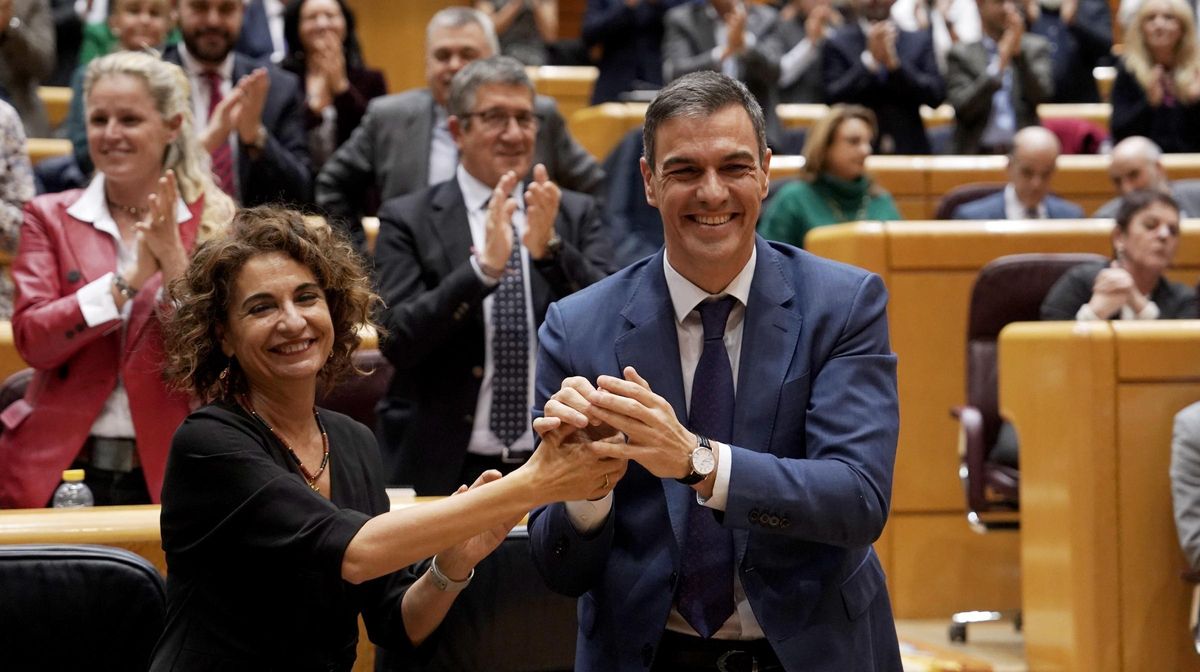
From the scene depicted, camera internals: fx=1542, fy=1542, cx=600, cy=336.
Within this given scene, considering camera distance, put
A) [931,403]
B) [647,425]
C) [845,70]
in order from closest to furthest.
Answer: [647,425]
[931,403]
[845,70]

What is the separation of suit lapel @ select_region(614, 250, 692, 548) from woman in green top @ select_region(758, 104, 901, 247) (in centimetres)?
383

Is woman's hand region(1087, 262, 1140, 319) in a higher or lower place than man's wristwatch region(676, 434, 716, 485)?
lower

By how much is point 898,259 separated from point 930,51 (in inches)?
122

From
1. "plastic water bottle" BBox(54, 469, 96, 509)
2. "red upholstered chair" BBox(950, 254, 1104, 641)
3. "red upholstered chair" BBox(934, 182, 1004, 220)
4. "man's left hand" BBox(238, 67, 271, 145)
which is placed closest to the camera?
"plastic water bottle" BBox(54, 469, 96, 509)

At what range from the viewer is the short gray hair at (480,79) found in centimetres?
356

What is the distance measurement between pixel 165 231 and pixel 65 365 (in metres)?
0.36

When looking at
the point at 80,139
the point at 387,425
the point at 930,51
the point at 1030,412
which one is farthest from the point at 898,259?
the point at 930,51


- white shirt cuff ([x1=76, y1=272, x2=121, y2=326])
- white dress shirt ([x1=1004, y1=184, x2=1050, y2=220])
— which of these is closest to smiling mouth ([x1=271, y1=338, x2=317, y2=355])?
white shirt cuff ([x1=76, y1=272, x2=121, y2=326])

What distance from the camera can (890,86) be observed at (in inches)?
298

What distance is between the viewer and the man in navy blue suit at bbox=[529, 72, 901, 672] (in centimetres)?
184

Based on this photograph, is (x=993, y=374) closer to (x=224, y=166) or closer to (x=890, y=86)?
(x=224, y=166)

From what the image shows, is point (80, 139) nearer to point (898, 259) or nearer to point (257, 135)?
point (257, 135)

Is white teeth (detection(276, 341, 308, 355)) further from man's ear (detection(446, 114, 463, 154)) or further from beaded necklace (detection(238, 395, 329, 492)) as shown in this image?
man's ear (detection(446, 114, 463, 154))

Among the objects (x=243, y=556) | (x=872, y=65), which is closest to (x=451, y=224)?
(x=243, y=556)
